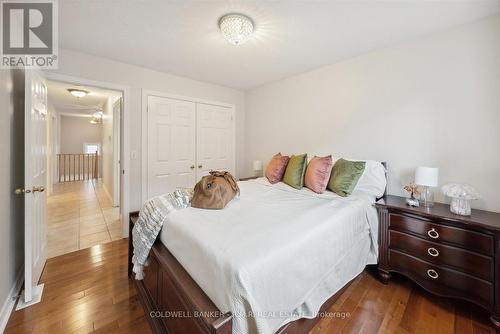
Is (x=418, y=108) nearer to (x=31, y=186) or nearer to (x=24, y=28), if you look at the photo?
(x=31, y=186)

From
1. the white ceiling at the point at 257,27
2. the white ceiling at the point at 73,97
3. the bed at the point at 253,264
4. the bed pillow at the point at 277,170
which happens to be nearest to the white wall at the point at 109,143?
the white ceiling at the point at 73,97

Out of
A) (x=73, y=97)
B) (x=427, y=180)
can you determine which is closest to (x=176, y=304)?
(x=427, y=180)

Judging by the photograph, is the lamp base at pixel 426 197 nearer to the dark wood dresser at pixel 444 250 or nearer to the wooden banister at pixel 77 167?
the dark wood dresser at pixel 444 250

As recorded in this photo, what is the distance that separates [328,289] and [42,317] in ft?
6.89

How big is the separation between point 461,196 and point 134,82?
12.5 feet

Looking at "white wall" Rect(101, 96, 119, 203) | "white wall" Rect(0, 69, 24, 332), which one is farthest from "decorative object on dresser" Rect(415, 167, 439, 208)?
"white wall" Rect(101, 96, 119, 203)

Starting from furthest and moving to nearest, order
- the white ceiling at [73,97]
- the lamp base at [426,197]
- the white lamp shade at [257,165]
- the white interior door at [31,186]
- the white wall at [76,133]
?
the white wall at [76,133], the white ceiling at [73,97], the white lamp shade at [257,165], the lamp base at [426,197], the white interior door at [31,186]

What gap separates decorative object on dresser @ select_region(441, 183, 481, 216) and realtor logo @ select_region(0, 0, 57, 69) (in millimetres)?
3528

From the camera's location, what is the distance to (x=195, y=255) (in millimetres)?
1155

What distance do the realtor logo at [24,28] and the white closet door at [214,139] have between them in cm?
192

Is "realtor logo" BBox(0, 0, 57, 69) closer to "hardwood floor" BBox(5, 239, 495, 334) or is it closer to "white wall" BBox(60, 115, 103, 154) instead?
"hardwood floor" BBox(5, 239, 495, 334)

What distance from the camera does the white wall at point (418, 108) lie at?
1786 millimetres

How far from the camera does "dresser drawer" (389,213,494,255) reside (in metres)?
1.46

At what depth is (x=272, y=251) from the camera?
3.54 ft
